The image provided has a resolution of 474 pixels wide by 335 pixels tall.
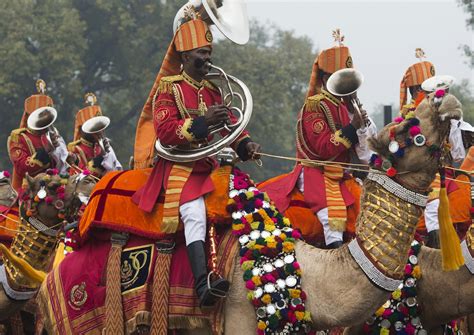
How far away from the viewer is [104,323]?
28.8 feet

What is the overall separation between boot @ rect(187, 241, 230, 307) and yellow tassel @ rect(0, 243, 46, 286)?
230 cm

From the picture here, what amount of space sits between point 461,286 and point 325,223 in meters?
1.71

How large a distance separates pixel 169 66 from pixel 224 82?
0.50m

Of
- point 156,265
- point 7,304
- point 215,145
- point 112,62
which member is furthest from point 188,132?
point 112,62

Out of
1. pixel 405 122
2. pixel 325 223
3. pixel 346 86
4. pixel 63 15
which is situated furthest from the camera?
pixel 63 15

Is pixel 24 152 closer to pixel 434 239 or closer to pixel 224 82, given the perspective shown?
pixel 224 82

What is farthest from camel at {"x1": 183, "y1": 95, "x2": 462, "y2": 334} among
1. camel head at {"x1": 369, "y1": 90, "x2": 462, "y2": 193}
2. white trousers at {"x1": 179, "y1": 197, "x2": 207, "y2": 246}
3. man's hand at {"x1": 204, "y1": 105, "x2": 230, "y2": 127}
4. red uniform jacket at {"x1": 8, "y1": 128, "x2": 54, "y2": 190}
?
red uniform jacket at {"x1": 8, "y1": 128, "x2": 54, "y2": 190}

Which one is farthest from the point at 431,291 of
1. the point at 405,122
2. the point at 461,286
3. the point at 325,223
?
the point at 405,122

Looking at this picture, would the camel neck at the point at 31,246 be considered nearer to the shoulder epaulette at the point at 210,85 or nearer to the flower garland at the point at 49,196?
the flower garland at the point at 49,196

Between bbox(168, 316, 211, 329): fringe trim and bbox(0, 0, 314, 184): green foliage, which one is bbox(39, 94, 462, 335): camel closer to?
bbox(168, 316, 211, 329): fringe trim

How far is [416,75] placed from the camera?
1234cm

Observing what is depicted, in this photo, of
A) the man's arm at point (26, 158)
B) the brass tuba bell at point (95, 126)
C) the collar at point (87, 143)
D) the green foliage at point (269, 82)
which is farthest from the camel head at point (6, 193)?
the green foliage at point (269, 82)

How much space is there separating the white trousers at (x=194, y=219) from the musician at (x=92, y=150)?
15.8ft

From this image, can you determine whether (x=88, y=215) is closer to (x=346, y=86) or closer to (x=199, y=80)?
(x=199, y=80)
